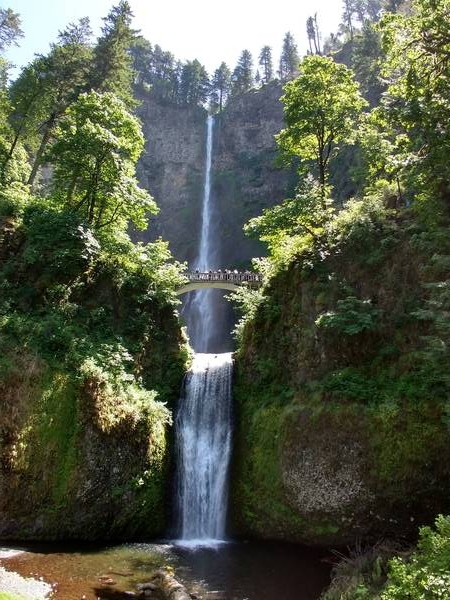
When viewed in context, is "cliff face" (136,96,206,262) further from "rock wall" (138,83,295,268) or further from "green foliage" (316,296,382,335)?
"green foliage" (316,296,382,335)

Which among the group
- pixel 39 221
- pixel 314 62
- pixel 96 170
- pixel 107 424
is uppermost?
pixel 314 62

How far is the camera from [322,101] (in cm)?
2169

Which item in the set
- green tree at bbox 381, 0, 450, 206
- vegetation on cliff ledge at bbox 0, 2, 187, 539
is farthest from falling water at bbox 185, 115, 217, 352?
green tree at bbox 381, 0, 450, 206

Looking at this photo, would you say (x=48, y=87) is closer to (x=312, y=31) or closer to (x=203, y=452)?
(x=203, y=452)

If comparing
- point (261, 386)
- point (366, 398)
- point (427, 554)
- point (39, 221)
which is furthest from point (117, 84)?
point (427, 554)

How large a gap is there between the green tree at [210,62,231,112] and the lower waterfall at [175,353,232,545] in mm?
64027

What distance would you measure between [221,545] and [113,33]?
28035mm

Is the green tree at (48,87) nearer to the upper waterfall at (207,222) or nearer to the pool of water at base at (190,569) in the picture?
the pool of water at base at (190,569)

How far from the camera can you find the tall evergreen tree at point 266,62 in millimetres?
81250

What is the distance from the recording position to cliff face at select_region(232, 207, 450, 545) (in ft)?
42.4

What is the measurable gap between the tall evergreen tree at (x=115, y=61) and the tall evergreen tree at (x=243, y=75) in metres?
45.9

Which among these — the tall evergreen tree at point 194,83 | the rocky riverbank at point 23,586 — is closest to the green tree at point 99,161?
the rocky riverbank at point 23,586

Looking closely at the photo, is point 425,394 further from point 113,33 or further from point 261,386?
point 113,33

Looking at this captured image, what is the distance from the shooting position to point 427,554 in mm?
7879
